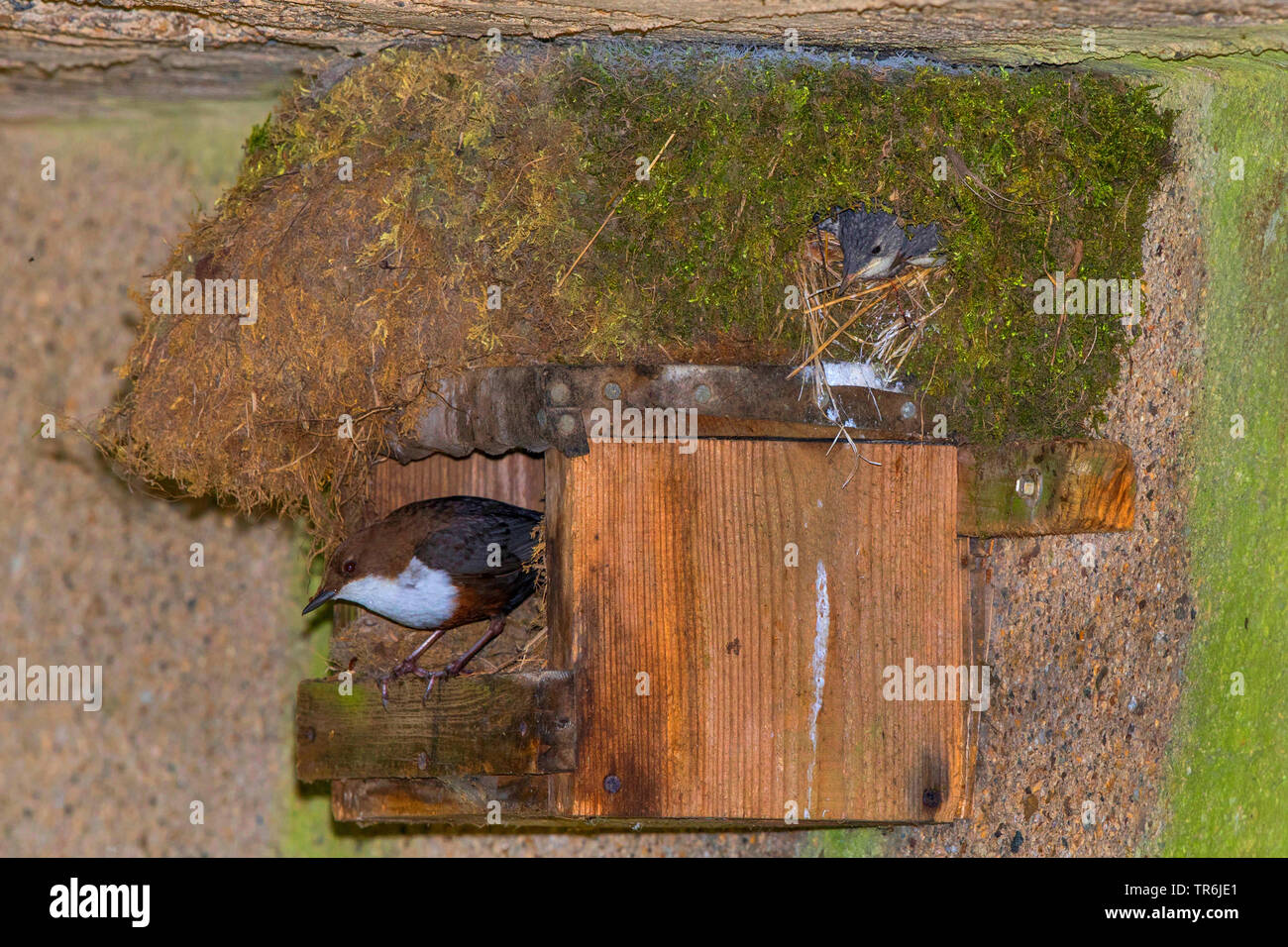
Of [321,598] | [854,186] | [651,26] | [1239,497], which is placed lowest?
[321,598]

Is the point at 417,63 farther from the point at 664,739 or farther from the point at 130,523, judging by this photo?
the point at 130,523

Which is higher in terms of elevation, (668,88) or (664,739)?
(668,88)

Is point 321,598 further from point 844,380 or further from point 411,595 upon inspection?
point 844,380

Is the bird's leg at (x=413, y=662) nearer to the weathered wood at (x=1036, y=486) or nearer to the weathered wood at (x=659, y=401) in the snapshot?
the weathered wood at (x=659, y=401)

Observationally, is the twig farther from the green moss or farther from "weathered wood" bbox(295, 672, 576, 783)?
"weathered wood" bbox(295, 672, 576, 783)

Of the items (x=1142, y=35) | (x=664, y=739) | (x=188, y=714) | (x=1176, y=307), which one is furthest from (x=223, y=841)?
(x=1142, y=35)

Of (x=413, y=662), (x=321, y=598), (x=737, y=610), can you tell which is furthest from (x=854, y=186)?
(x=321, y=598)
